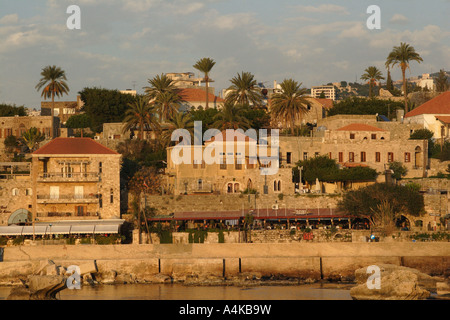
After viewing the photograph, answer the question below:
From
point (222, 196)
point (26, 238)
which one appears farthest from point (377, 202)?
point (26, 238)

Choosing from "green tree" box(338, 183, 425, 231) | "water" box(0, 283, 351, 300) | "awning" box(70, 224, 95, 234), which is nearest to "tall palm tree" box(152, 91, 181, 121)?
"awning" box(70, 224, 95, 234)

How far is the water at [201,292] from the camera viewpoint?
46.7m

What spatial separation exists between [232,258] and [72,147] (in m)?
18.0

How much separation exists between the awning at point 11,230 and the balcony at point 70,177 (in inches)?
206

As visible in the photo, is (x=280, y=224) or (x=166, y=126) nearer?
(x=280, y=224)

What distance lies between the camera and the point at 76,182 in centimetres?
6312

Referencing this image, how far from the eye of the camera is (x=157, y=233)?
197 ft

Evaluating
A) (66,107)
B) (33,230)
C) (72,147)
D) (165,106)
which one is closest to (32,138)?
(165,106)

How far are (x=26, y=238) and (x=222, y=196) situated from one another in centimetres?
1569

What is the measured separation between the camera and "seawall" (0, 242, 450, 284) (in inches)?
2100

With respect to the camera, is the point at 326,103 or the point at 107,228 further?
the point at 326,103
